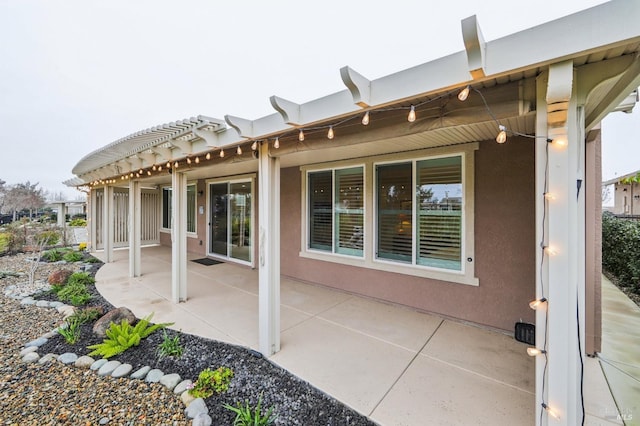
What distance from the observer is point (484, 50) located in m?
1.45

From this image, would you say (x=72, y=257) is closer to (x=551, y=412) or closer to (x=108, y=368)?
(x=108, y=368)

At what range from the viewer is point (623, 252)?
526 centimetres

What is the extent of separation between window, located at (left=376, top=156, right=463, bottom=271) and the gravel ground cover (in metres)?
2.49

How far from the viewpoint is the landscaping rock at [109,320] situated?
3.18 meters

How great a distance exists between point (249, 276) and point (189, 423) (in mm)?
3974

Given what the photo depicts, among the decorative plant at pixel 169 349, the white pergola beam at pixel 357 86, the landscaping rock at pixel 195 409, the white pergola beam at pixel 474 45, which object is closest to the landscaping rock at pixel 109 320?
the decorative plant at pixel 169 349

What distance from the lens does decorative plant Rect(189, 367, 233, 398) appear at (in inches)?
86.8

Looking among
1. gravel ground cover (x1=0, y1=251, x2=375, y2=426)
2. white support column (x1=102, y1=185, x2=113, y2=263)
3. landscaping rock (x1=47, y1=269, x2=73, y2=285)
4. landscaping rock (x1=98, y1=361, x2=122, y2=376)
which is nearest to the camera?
gravel ground cover (x1=0, y1=251, x2=375, y2=426)

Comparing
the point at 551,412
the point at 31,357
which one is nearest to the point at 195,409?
the point at 31,357

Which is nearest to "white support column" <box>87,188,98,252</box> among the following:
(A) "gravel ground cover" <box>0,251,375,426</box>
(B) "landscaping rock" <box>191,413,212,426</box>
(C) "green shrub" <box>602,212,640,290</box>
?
(A) "gravel ground cover" <box>0,251,375,426</box>

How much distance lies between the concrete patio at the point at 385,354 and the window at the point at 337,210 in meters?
0.94

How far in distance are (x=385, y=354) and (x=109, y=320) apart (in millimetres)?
3425

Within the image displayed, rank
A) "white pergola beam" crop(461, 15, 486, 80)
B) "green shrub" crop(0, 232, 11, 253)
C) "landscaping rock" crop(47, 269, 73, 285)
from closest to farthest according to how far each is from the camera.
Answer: "white pergola beam" crop(461, 15, 486, 80), "landscaping rock" crop(47, 269, 73, 285), "green shrub" crop(0, 232, 11, 253)

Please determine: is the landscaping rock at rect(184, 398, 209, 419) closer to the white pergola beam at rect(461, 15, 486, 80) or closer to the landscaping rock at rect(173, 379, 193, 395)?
the landscaping rock at rect(173, 379, 193, 395)
